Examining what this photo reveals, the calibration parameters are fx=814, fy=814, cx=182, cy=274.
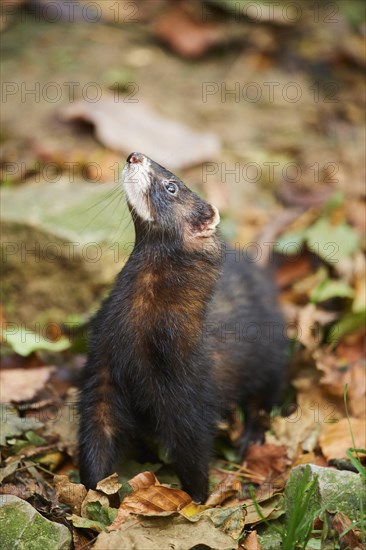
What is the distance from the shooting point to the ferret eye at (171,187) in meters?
4.13

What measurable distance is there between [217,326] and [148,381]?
880mm

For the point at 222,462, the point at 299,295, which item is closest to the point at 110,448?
the point at 222,462

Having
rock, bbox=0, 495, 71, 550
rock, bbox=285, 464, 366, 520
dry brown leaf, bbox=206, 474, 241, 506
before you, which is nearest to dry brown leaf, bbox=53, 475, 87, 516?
rock, bbox=0, 495, 71, 550

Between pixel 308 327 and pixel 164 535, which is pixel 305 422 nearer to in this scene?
pixel 308 327

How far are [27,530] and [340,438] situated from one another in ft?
6.43

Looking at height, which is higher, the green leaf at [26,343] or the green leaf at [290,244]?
the green leaf at [290,244]

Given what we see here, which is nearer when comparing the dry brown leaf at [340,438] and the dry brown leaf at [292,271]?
the dry brown leaf at [340,438]

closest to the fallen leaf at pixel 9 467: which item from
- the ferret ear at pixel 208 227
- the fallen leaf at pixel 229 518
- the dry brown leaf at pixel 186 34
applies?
the fallen leaf at pixel 229 518

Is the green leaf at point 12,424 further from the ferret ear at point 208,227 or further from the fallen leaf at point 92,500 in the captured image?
the ferret ear at point 208,227

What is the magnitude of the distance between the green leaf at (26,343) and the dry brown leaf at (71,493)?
3.80ft

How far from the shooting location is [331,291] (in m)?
5.97

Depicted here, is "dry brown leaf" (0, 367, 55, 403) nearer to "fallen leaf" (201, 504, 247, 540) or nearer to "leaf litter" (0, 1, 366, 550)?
"leaf litter" (0, 1, 366, 550)

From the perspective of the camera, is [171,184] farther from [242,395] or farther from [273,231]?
[273,231]

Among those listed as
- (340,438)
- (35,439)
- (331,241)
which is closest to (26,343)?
(35,439)
